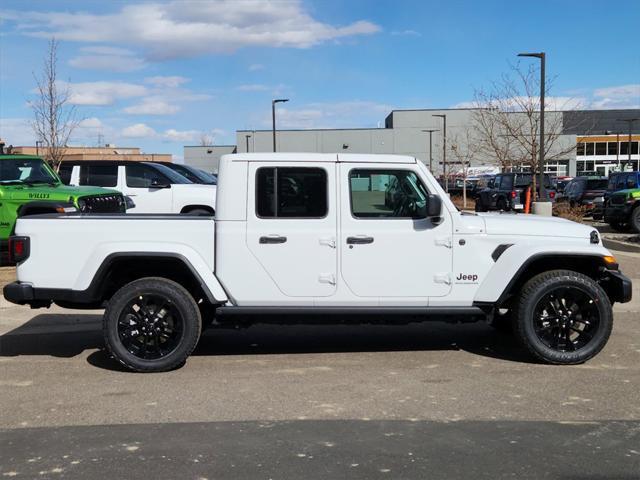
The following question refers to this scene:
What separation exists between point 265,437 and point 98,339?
3.56m

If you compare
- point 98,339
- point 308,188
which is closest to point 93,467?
point 308,188

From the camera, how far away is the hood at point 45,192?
36.0 feet

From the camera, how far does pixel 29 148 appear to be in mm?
82375

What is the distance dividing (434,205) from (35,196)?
793 centimetres

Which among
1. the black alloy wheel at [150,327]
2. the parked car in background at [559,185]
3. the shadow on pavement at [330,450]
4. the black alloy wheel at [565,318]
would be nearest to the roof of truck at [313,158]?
the black alloy wheel at [150,327]

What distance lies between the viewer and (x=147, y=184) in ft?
44.3

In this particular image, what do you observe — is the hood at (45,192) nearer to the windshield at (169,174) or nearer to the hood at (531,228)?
the windshield at (169,174)

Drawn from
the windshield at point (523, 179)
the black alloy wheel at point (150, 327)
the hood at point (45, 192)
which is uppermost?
the windshield at point (523, 179)

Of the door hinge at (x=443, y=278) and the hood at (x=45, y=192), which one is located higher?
the hood at (x=45, y=192)

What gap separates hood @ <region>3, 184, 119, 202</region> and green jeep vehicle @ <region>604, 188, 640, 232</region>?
44.9ft

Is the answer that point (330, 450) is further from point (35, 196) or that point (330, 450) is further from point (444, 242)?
point (35, 196)

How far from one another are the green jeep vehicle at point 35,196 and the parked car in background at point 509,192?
1813 centimetres

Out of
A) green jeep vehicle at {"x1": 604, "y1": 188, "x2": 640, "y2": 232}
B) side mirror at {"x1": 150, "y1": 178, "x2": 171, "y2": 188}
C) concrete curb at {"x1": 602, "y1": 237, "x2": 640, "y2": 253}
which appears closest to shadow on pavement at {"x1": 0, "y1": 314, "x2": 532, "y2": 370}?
side mirror at {"x1": 150, "y1": 178, "x2": 171, "y2": 188}

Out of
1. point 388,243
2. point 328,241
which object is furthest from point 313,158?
point 388,243
